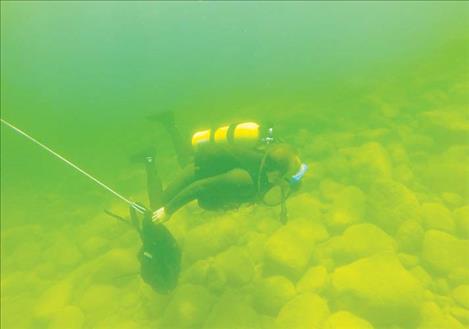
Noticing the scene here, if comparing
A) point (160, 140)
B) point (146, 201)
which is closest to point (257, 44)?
point (160, 140)

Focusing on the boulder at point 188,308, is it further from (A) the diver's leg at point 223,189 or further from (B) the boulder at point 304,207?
(B) the boulder at point 304,207

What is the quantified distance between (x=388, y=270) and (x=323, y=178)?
2.81m

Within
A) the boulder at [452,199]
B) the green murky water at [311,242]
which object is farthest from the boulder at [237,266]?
the boulder at [452,199]

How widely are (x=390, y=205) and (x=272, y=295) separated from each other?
239 centimetres

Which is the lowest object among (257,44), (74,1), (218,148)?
(257,44)

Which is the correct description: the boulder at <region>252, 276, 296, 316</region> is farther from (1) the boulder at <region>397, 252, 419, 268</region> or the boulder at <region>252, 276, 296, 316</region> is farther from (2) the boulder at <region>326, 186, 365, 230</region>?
(1) the boulder at <region>397, 252, 419, 268</region>

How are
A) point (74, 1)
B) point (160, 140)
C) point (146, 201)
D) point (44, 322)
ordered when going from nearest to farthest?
point (44, 322) → point (146, 201) → point (160, 140) → point (74, 1)

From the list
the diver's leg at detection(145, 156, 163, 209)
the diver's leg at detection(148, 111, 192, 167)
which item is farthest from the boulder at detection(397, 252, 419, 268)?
the diver's leg at detection(148, 111, 192, 167)

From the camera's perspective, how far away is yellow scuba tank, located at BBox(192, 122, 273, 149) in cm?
490

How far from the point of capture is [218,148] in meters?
4.93

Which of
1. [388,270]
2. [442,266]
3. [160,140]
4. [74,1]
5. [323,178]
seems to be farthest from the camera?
[74,1]

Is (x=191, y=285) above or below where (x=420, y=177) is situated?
below

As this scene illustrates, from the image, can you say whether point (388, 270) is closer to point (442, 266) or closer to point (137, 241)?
point (442, 266)

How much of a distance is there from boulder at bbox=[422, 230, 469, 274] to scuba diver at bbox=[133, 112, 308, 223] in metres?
2.16
